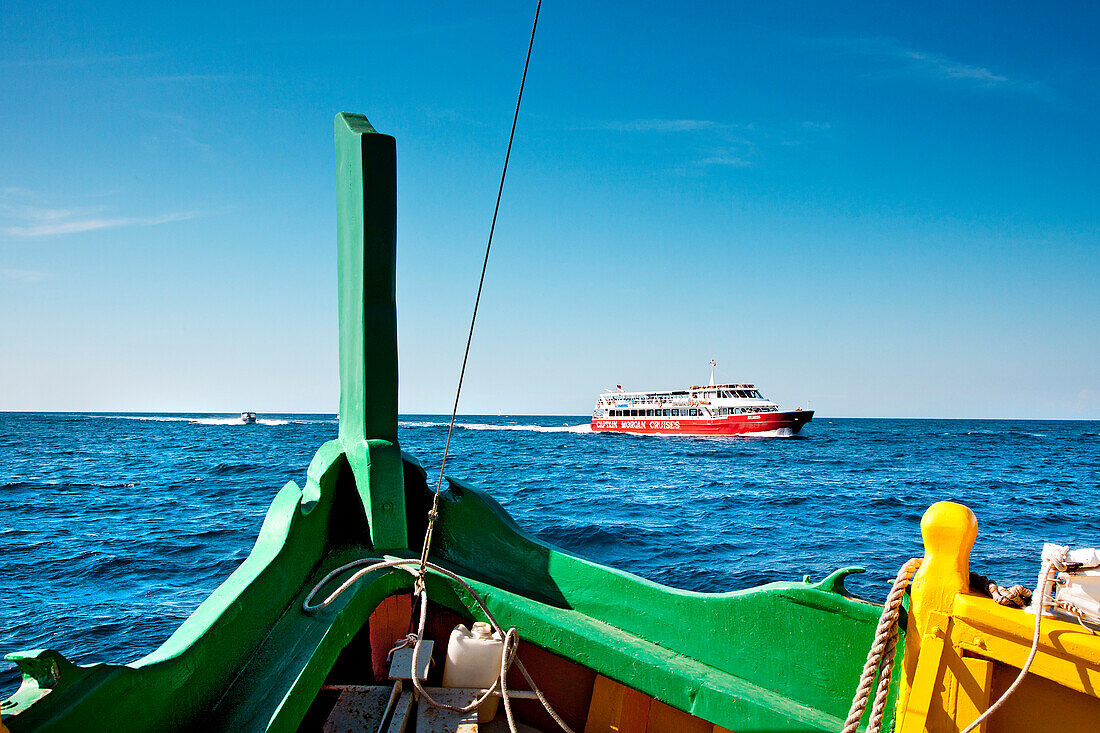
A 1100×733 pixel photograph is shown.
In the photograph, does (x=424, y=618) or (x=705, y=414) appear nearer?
(x=424, y=618)

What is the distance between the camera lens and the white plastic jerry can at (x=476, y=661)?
238 cm

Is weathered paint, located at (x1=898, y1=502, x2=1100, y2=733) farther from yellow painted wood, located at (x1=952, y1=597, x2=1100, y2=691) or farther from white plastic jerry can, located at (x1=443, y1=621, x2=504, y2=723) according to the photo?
white plastic jerry can, located at (x1=443, y1=621, x2=504, y2=723)

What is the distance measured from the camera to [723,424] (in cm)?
4750

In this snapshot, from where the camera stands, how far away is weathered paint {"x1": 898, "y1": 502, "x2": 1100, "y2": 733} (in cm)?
164

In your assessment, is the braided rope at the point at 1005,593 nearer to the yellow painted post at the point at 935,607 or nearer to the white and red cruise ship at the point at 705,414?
the yellow painted post at the point at 935,607

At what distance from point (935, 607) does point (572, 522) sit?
1179 cm

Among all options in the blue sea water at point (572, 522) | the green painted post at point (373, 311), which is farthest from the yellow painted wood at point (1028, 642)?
the blue sea water at point (572, 522)

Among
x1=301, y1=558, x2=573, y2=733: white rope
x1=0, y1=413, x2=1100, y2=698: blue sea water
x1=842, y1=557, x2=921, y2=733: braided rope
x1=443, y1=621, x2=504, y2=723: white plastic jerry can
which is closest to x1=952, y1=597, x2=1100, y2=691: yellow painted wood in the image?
x1=842, y1=557, x2=921, y2=733: braided rope

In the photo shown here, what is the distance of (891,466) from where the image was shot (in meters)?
31.1

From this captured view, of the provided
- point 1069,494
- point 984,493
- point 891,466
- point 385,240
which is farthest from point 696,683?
point 891,466

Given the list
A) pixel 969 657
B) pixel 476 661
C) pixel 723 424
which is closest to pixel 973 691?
pixel 969 657

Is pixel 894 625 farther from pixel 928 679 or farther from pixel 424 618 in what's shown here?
pixel 424 618

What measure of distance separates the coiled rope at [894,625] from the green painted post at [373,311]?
5.61 ft

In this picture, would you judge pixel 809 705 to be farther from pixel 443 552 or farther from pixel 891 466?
pixel 891 466
